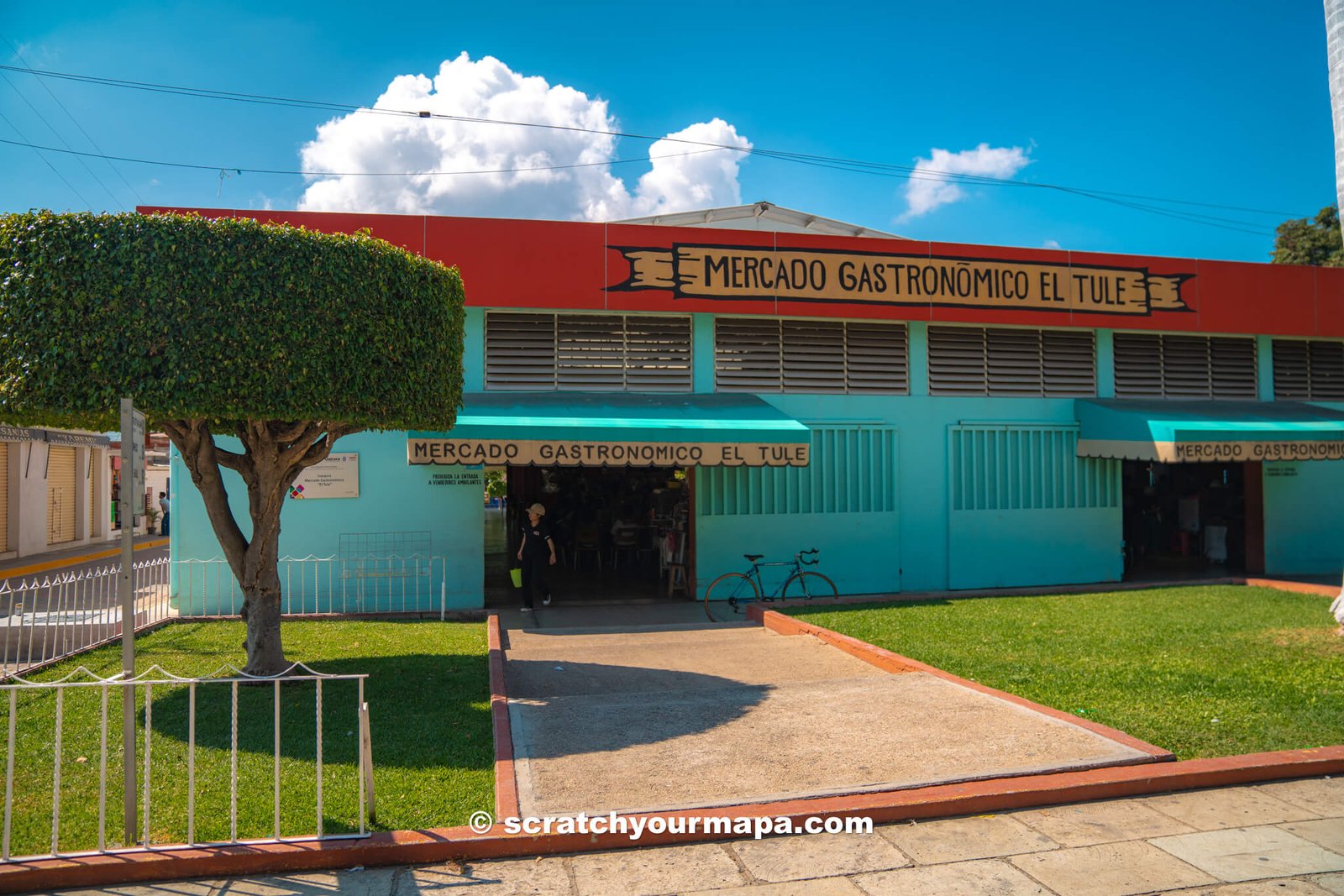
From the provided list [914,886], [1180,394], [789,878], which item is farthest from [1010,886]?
[1180,394]

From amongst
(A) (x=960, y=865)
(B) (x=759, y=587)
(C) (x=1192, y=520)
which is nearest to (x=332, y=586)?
(B) (x=759, y=587)

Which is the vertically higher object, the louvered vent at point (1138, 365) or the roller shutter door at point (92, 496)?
the louvered vent at point (1138, 365)

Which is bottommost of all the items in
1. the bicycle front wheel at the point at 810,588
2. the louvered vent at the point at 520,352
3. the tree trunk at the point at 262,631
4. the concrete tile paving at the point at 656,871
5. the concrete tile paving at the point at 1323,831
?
the concrete tile paving at the point at 656,871

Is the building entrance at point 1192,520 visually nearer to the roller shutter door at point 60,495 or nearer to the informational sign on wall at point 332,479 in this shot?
the informational sign on wall at point 332,479

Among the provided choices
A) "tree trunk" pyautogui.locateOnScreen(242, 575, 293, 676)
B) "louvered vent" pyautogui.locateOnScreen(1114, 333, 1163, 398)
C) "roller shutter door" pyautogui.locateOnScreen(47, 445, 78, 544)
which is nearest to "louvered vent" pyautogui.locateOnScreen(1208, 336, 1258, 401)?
"louvered vent" pyautogui.locateOnScreen(1114, 333, 1163, 398)

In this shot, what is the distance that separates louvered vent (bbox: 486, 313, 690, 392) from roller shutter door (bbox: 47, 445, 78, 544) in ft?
56.2

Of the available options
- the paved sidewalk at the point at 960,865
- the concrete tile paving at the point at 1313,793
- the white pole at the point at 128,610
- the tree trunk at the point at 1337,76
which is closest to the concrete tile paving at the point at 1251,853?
the paved sidewalk at the point at 960,865

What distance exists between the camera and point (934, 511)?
1438cm

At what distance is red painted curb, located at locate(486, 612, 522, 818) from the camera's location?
489cm

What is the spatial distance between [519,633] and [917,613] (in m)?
5.16

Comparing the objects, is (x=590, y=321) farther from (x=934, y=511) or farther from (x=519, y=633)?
(x=934, y=511)

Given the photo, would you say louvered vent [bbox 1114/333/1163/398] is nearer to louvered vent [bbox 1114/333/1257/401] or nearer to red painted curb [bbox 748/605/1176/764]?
louvered vent [bbox 1114/333/1257/401]

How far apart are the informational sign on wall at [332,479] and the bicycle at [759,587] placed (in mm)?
5269

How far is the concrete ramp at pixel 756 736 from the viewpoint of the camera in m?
5.22
